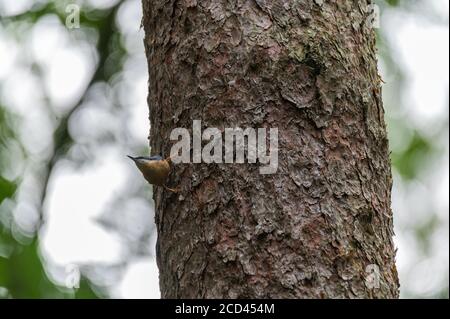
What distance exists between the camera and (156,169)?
272 centimetres

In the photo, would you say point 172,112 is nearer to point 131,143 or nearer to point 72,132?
point 72,132

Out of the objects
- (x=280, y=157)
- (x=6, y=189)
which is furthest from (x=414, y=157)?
(x=280, y=157)

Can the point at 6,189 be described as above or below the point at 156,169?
above

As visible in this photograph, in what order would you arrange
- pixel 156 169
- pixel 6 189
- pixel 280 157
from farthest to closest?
pixel 6 189
pixel 156 169
pixel 280 157

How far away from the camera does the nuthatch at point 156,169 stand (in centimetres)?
271

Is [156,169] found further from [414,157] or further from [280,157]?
[414,157]

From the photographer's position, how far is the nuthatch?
8.91 ft

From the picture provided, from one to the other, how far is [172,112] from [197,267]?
2.05 feet

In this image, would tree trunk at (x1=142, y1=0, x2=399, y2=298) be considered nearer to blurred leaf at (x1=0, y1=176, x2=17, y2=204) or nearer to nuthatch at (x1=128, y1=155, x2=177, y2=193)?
nuthatch at (x1=128, y1=155, x2=177, y2=193)

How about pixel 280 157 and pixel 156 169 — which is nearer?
pixel 280 157

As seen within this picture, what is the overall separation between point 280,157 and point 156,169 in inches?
19.5

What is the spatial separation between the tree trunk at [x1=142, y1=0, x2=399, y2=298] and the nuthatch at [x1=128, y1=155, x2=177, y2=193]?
4cm

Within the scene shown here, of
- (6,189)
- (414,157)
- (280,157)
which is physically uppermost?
(414,157)
